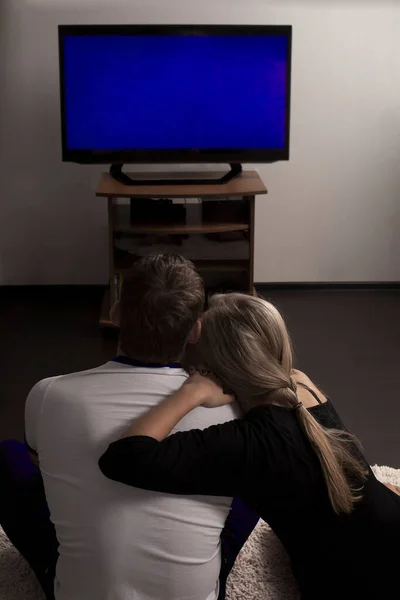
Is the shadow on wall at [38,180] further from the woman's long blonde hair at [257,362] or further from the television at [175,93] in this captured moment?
the woman's long blonde hair at [257,362]

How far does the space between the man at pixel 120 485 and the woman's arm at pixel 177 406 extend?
0.03 m

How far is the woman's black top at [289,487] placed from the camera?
1549 mm

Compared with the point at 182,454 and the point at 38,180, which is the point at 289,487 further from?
the point at 38,180

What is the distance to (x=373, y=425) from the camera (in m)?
3.05

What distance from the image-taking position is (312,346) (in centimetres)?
373

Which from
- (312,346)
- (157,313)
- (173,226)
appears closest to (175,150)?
(173,226)

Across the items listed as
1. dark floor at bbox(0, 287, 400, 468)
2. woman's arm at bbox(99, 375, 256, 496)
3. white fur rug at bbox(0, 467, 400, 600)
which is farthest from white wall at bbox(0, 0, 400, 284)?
woman's arm at bbox(99, 375, 256, 496)

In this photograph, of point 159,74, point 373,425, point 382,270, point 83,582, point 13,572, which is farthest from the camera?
point 382,270

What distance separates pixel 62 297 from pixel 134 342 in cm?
279

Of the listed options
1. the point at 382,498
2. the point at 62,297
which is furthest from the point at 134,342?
the point at 62,297

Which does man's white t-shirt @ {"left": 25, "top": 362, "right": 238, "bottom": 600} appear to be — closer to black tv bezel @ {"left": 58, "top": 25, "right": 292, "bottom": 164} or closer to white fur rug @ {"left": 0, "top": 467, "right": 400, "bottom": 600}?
white fur rug @ {"left": 0, "top": 467, "right": 400, "bottom": 600}

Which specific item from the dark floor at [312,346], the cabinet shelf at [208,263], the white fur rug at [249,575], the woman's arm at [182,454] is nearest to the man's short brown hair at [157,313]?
the woman's arm at [182,454]

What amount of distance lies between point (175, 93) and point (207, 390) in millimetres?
2441

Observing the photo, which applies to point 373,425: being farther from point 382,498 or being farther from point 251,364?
point 251,364
